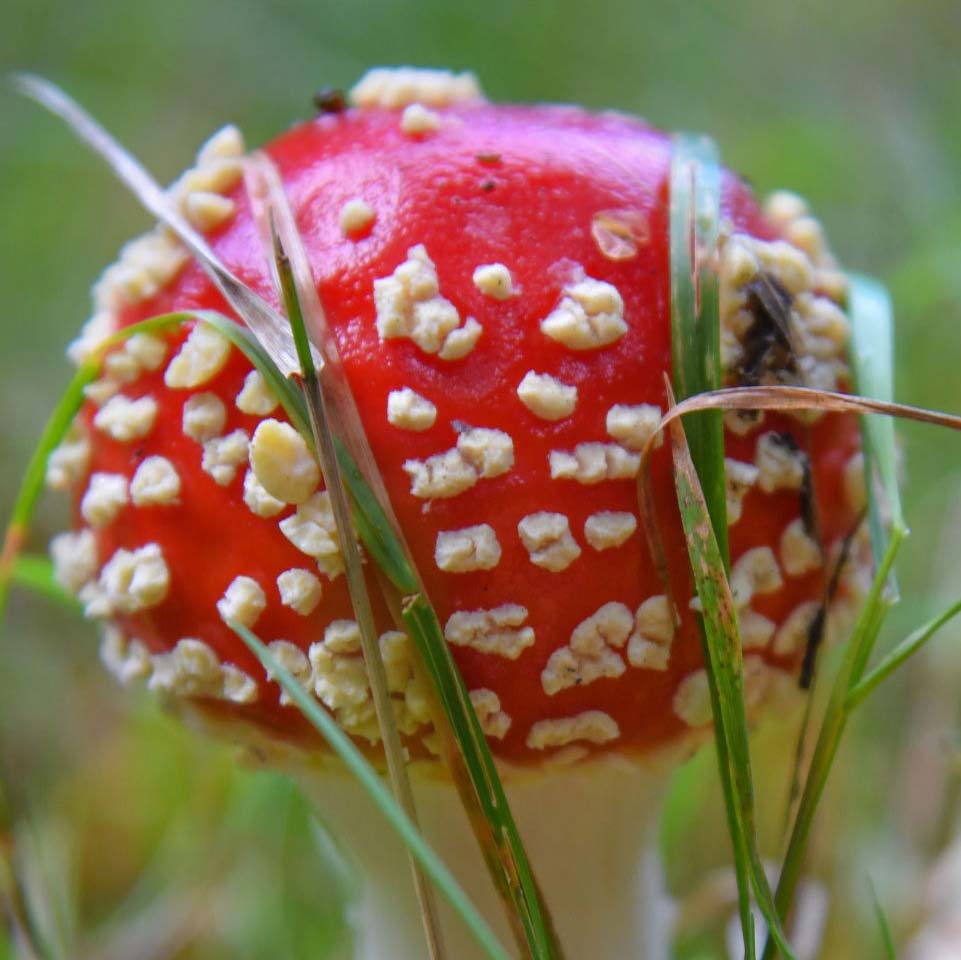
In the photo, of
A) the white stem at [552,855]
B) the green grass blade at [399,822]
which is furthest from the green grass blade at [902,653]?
the green grass blade at [399,822]

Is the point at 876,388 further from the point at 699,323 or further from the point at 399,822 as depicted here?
the point at 399,822

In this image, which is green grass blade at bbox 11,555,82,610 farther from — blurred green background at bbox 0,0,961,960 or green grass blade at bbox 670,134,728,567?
green grass blade at bbox 670,134,728,567

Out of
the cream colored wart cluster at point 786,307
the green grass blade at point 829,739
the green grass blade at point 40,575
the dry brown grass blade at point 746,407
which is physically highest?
the cream colored wart cluster at point 786,307

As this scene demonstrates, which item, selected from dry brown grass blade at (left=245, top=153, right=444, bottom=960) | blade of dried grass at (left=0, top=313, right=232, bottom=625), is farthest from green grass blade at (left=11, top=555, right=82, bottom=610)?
dry brown grass blade at (left=245, top=153, right=444, bottom=960)

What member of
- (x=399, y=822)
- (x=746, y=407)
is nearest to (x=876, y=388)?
(x=746, y=407)

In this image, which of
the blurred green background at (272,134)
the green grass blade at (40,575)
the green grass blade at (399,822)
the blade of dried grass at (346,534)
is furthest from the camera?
the blurred green background at (272,134)

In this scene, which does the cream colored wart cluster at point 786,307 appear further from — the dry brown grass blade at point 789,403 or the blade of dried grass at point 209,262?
the blade of dried grass at point 209,262

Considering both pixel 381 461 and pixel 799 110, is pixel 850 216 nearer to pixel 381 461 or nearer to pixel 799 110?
pixel 799 110
